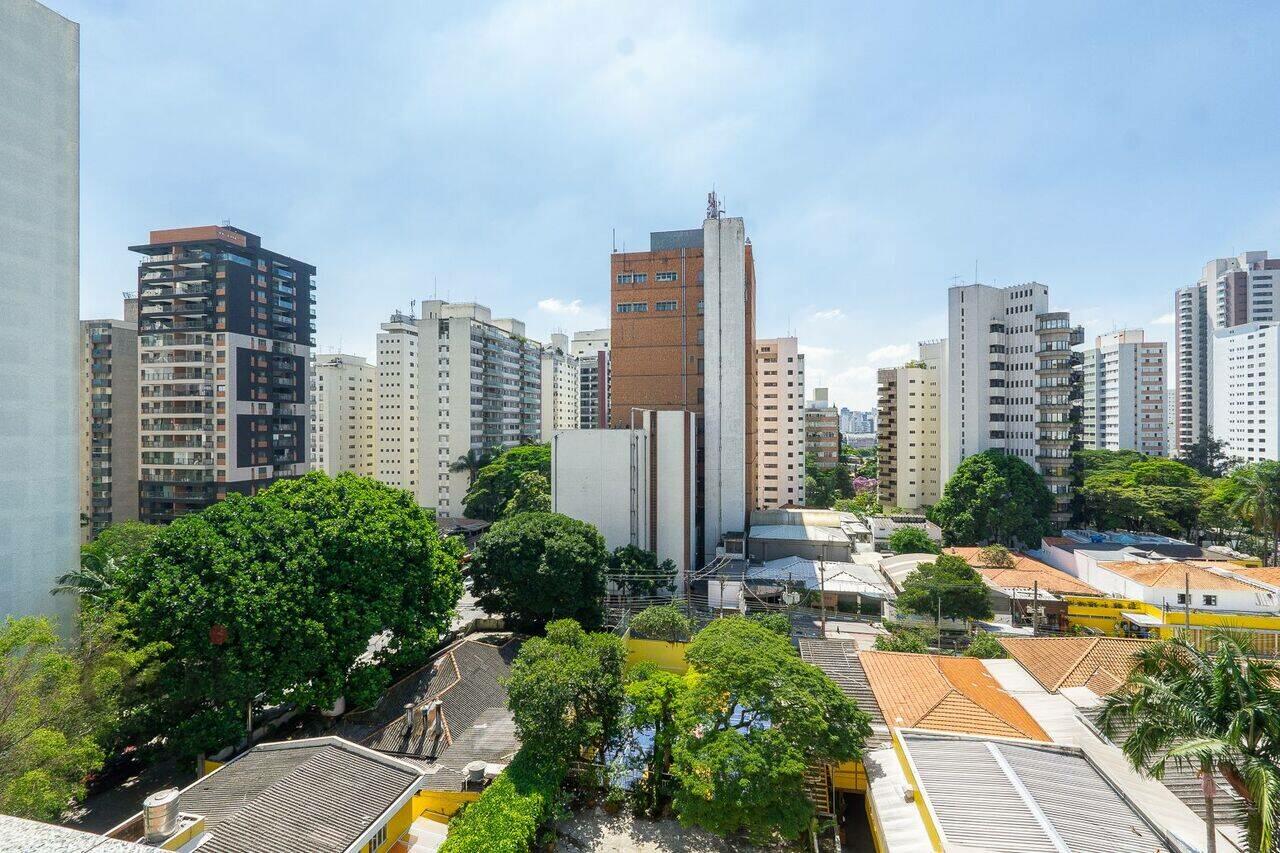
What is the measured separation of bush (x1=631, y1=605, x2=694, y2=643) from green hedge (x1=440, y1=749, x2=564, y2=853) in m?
9.39

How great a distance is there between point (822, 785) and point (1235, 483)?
1885 inches

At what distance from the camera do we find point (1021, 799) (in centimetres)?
1073

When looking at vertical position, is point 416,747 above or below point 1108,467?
below

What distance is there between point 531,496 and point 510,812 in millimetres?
33583

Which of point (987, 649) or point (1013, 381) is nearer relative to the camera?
point (987, 649)

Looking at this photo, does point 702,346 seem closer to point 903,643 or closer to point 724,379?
point 724,379

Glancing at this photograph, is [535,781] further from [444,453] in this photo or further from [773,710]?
[444,453]

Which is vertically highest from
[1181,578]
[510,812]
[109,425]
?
[109,425]

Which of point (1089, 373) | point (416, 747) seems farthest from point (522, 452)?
point (1089, 373)

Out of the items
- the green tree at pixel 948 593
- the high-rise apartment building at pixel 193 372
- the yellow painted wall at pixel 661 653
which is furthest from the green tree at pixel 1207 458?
the high-rise apartment building at pixel 193 372

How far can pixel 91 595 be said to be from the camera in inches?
723

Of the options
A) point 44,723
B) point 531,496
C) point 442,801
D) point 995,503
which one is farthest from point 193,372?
point 995,503

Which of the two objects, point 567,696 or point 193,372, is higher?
point 193,372

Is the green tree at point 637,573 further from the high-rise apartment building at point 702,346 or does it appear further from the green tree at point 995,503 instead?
the green tree at point 995,503
